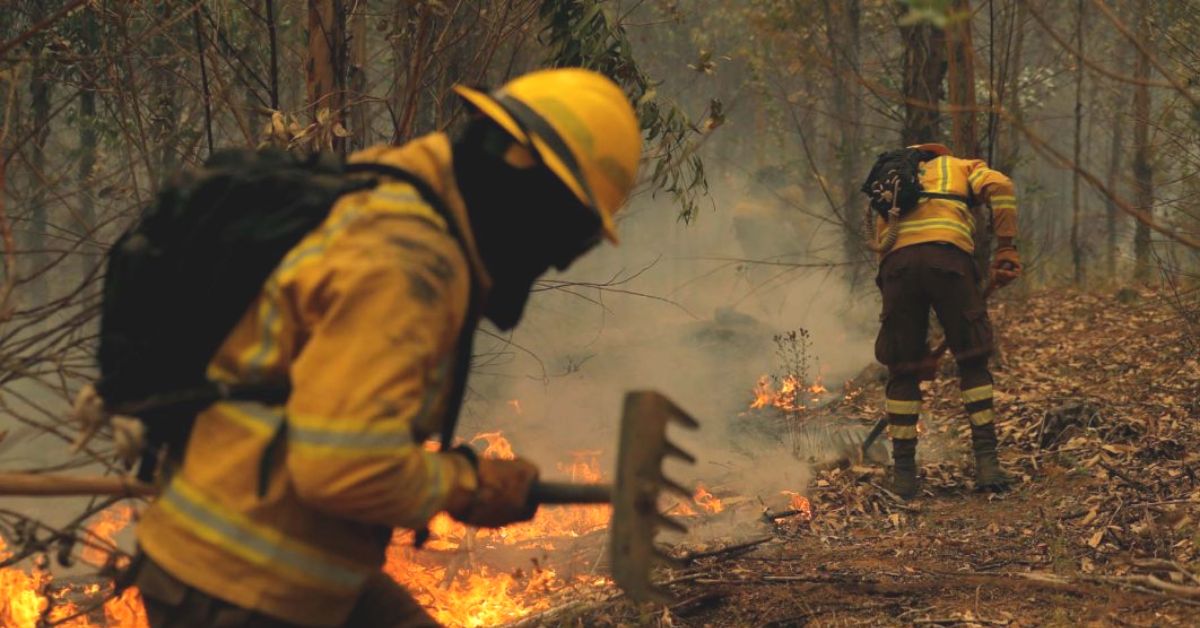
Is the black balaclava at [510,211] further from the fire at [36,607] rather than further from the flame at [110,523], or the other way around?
the flame at [110,523]

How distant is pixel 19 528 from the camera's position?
266 centimetres

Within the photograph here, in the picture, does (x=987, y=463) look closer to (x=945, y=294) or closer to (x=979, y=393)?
(x=979, y=393)

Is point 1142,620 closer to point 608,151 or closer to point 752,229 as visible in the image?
point 608,151

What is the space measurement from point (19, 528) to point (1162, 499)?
→ 16.2 ft

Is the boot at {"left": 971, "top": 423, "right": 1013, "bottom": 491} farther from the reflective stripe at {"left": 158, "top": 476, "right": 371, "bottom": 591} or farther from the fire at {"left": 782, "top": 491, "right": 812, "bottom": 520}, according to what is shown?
the reflective stripe at {"left": 158, "top": 476, "right": 371, "bottom": 591}

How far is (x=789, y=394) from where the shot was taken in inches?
412

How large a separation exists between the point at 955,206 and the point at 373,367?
5.31 meters

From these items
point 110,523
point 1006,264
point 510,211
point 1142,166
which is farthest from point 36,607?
point 1142,166

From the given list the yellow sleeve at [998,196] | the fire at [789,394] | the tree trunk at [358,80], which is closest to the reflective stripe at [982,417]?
the yellow sleeve at [998,196]

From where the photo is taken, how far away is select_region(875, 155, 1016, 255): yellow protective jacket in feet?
21.0

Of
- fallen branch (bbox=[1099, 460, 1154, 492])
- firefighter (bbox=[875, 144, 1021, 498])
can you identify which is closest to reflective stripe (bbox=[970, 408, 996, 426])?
firefighter (bbox=[875, 144, 1021, 498])

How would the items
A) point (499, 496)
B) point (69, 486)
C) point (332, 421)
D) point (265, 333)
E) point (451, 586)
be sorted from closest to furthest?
point (332, 421)
point (265, 333)
point (499, 496)
point (69, 486)
point (451, 586)

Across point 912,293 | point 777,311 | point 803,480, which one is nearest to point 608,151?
point 912,293

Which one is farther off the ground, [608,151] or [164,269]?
[608,151]
